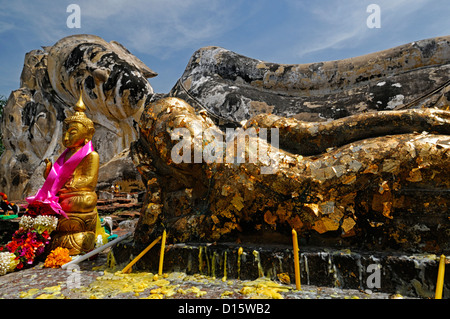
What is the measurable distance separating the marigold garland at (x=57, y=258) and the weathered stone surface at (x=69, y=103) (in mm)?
3401

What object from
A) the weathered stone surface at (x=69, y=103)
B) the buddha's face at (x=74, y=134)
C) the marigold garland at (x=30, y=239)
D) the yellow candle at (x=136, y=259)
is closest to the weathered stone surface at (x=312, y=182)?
the yellow candle at (x=136, y=259)

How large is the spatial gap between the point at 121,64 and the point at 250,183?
16.4ft

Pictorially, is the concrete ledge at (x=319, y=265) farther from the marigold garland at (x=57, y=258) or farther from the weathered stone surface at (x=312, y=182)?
the marigold garland at (x=57, y=258)

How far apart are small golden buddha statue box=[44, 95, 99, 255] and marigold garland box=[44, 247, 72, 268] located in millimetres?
115

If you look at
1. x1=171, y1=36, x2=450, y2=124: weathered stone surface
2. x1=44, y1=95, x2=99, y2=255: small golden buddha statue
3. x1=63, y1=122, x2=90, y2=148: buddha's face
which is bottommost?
x1=44, y1=95, x2=99, y2=255: small golden buddha statue

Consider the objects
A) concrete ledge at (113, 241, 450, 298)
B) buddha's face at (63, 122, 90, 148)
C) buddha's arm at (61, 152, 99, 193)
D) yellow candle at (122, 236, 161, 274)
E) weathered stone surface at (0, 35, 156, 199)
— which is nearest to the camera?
concrete ledge at (113, 241, 450, 298)

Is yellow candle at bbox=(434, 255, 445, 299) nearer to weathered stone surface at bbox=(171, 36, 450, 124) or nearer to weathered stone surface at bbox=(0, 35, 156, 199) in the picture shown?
weathered stone surface at bbox=(171, 36, 450, 124)

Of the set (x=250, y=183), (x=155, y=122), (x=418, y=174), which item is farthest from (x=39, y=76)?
(x=418, y=174)

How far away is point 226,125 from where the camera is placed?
308cm

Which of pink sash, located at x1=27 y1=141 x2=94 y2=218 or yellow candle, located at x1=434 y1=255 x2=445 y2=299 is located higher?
pink sash, located at x1=27 y1=141 x2=94 y2=218

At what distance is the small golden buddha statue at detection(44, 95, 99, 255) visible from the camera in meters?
2.32

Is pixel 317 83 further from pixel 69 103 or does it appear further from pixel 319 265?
pixel 69 103

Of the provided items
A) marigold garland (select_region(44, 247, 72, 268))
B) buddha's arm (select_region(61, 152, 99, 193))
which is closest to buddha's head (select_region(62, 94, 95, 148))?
buddha's arm (select_region(61, 152, 99, 193))

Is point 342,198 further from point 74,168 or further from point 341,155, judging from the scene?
point 74,168
